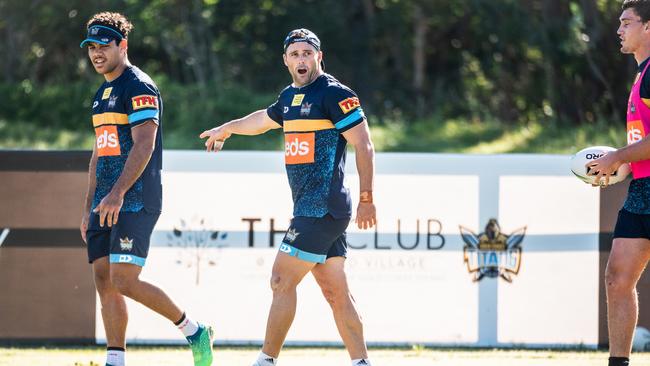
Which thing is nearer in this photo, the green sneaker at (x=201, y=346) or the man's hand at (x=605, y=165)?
the man's hand at (x=605, y=165)

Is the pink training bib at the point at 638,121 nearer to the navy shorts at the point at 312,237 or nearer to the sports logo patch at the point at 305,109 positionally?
the navy shorts at the point at 312,237

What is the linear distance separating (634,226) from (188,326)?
262 cm

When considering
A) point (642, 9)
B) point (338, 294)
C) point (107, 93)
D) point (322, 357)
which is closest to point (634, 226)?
point (642, 9)

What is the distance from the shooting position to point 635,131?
571cm

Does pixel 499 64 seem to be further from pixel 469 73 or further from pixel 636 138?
pixel 636 138

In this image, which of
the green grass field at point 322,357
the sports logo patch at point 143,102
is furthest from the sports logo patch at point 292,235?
the green grass field at point 322,357

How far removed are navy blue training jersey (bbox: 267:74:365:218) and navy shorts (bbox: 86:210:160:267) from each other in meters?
0.89

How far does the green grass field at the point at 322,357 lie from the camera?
726 centimetres

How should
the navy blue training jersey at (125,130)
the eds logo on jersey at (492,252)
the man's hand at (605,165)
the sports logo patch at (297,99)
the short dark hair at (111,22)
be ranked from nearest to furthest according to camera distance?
1. the man's hand at (605,165)
2. the sports logo patch at (297,99)
3. the navy blue training jersey at (125,130)
4. the short dark hair at (111,22)
5. the eds logo on jersey at (492,252)

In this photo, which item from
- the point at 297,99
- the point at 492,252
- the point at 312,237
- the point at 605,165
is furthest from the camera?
the point at 492,252

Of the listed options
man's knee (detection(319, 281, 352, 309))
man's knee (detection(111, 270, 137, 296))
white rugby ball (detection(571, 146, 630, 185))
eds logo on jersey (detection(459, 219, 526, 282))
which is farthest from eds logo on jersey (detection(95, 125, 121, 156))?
eds logo on jersey (detection(459, 219, 526, 282))

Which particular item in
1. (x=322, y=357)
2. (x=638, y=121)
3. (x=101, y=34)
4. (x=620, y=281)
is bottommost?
(x=322, y=357)

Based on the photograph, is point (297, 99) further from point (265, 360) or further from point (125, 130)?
point (265, 360)

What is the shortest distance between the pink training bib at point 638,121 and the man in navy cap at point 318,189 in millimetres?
1423
